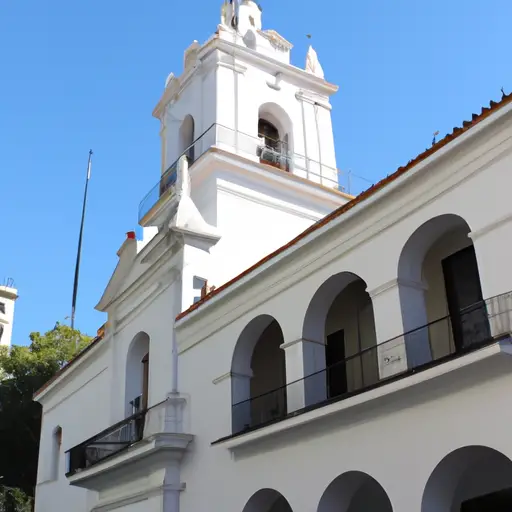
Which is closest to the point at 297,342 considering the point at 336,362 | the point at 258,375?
the point at 336,362

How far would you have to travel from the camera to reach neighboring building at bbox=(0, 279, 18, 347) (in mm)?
46669

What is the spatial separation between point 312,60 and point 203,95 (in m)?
3.64

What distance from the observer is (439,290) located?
32.4 ft

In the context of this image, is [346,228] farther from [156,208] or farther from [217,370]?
[156,208]

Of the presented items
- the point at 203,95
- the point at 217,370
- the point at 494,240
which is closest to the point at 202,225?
the point at 217,370

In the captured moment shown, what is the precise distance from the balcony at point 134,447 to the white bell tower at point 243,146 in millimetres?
2768

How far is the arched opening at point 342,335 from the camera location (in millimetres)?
10375

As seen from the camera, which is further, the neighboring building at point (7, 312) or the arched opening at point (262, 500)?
the neighboring building at point (7, 312)

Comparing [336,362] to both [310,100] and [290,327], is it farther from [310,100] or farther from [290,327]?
[310,100]

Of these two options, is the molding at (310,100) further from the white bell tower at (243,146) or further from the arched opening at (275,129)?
the arched opening at (275,129)

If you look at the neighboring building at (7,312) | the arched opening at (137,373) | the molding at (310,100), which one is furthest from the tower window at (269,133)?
the neighboring building at (7,312)

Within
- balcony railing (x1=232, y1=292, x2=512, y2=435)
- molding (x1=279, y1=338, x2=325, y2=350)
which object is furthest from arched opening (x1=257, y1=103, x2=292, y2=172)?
molding (x1=279, y1=338, x2=325, y2=350)

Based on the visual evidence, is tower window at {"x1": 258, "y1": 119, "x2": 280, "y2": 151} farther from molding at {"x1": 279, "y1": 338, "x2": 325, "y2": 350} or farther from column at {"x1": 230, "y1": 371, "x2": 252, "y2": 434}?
molding at {"x1": 279, "y1": 338, "x2": 325, "y2": 350}

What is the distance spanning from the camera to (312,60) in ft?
66.5
